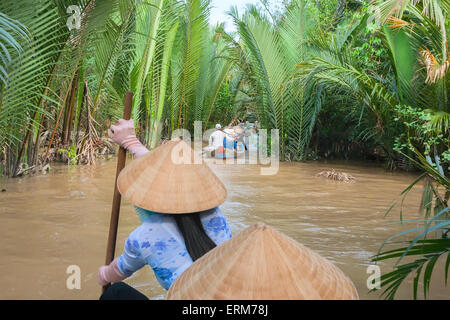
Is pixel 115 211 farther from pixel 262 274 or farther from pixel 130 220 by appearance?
pixel 130 220

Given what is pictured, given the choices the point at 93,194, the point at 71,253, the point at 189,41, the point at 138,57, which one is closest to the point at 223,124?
the point at 189,41

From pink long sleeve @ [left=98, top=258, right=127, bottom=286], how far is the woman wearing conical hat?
2cm

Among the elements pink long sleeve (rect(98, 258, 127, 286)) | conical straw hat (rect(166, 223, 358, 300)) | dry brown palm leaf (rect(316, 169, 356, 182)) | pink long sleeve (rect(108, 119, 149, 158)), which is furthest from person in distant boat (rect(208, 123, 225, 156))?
conical straw hat (rect(166, 223, 358, 300))

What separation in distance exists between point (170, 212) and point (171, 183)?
13 centimetres

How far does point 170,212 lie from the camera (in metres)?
1.64

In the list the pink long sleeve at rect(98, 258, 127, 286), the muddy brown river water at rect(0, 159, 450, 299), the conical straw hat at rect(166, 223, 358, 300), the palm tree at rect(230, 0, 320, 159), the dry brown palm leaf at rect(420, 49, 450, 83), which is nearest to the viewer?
the conical straw hat at rect(166, 223, 358, 300)

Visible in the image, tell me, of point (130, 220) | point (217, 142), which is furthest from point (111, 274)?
point (217, 142)

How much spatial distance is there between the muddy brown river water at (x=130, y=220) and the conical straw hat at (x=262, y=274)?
73.9 inches

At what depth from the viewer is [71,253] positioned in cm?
357

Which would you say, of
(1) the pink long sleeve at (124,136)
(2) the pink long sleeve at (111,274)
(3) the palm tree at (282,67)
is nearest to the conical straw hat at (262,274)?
(2) the pink long sleeve at (111,274)

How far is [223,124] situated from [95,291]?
44.0 ft

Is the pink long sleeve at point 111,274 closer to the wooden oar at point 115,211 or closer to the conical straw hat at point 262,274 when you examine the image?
the wooden oar at point 115,211

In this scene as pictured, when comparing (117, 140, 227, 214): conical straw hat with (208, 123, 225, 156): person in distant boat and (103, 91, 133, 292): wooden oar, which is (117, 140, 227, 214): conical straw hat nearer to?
(103, 91, 133, 292): wooden oar

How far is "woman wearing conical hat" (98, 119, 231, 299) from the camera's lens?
1.68 m
